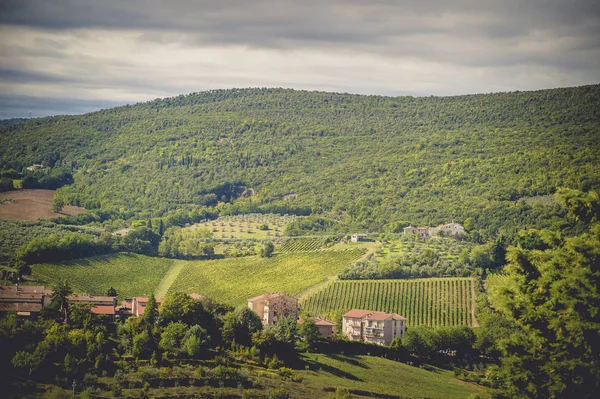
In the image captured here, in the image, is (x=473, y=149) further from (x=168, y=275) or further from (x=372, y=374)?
(x=372, y=374)

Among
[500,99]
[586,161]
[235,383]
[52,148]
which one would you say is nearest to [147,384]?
[235,383]

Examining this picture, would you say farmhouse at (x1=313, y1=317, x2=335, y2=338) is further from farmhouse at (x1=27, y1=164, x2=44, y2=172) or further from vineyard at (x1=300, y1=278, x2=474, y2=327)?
farmhouse at (x1=27, y1=164, x2=44, y2=172)

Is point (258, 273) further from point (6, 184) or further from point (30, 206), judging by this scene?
point (6, 184)

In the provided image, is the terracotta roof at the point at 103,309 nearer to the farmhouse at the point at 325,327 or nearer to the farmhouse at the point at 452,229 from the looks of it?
the farmhouse at the point at 325,327

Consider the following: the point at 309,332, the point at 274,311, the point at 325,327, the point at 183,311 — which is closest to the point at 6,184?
the point at 274,311

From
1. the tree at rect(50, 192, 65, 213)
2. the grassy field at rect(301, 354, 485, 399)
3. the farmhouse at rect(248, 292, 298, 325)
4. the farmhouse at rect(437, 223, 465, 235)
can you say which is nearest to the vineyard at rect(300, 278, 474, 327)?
the farmhouse at rect(248, 292, 298, 325)

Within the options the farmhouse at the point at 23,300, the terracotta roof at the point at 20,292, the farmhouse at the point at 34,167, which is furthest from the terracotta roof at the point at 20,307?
the farmhouse at the point at 34,167
